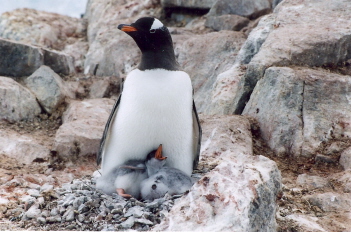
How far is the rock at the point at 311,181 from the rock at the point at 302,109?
1.62 feet

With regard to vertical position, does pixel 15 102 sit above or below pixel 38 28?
below

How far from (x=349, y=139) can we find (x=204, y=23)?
506 cm

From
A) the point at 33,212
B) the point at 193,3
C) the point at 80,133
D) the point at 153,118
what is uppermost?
the point at 193,3

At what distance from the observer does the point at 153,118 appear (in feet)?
12.0

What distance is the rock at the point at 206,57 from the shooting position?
7.11 m

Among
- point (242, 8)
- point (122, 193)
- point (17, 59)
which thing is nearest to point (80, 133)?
point (17, 59)

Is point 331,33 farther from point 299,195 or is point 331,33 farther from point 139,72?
point 139,72

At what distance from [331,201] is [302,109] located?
153 centimetres

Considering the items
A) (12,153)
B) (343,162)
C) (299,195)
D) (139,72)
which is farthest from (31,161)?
(343,162)

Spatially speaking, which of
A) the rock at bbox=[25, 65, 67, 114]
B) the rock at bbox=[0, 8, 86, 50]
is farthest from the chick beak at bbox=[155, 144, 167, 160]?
the rock at bbox=[0, 8, 86, 50]

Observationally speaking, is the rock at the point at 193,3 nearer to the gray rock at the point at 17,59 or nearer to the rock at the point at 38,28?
the rock at the point at 38,28

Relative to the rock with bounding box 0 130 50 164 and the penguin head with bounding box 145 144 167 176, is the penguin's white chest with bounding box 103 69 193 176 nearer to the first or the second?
the penguin head with bounding box 145 144 167 176

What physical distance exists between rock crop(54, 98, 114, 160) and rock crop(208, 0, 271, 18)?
3920 mm

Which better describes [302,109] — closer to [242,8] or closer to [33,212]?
[33,212]
